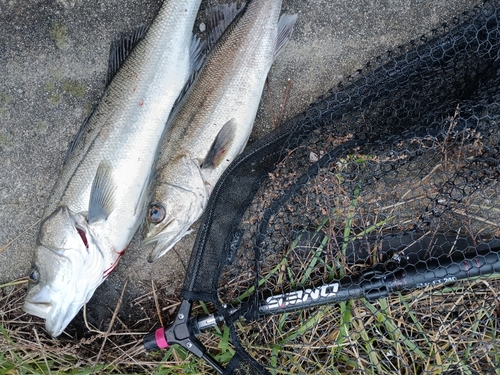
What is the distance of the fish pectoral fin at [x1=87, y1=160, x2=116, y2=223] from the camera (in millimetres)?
2805

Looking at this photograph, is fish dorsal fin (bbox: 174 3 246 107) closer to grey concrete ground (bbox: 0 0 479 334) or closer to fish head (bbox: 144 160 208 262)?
grey concrete ground (bbox: 0 0 479 334)

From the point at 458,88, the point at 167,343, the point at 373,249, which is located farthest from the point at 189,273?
the point at 458,88

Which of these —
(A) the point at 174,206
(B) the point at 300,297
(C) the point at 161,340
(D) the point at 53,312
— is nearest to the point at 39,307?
(D) the point at 53,312

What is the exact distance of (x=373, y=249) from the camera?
3.00 m

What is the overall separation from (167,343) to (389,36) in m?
2.42

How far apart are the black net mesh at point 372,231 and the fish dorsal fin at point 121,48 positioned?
96 centimetres

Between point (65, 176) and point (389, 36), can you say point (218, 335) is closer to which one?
point (65, 176)

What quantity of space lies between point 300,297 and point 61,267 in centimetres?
145

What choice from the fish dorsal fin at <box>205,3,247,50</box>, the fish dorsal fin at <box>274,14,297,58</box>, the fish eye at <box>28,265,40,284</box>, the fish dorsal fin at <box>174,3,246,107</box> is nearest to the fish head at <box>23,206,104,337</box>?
the fish eye at <box>28,265,40,284</box>

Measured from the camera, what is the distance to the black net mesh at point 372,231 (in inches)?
109

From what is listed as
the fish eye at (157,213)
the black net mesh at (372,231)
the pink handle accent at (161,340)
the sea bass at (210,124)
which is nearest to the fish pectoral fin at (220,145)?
the sea bass at (210,124)

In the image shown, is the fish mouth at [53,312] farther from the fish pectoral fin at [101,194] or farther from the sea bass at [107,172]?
the fish pectoral fin at [101,194]

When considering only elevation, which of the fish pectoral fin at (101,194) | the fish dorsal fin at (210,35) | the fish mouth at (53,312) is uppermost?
the fish dorsal fin at (210,35)

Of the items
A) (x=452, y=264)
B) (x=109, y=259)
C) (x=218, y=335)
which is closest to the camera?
(x=452, y=264)
